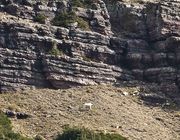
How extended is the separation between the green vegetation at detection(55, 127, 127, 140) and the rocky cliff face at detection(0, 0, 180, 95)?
375 inches

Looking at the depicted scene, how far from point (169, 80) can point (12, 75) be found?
13.4 metres

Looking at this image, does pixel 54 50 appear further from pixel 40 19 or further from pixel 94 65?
pixel 40 19

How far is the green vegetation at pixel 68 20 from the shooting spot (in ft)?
243

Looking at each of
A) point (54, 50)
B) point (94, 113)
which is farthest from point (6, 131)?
point (54, 50)

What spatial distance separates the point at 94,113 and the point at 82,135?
5.95m

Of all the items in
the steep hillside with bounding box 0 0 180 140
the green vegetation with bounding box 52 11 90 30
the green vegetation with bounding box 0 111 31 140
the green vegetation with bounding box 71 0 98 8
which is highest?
the green vegetation with bounding box 71 0 98 8

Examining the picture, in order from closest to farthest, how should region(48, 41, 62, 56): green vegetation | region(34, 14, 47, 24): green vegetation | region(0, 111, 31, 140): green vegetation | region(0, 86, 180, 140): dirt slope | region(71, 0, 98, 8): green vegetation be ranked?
A: region(0, 111, 31, 140): green vegetation
region(0, 86, 180, 140): dirt slope
region(48, 41, 62, 56): green vegetation
region(34, 14, 47, 24): green vegetation
region(71, 0, 98, 8): green vegetation

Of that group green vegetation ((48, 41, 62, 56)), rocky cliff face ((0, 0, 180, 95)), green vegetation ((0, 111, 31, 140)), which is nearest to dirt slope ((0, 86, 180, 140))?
green vegetation ((0, 111, 31, 140))

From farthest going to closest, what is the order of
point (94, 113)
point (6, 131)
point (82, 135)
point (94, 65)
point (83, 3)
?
point (83, 3), point (94, 65), point (94, 113), point (6, 131), point (82, 135)

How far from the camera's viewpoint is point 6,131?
5947 cm

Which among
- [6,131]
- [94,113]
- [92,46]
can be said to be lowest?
[6,131]

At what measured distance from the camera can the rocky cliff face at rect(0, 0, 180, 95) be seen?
6919 centimetres

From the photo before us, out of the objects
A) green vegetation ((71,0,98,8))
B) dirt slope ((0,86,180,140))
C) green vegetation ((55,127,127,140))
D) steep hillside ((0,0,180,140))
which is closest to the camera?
green vegetation ((55,127,127,140))

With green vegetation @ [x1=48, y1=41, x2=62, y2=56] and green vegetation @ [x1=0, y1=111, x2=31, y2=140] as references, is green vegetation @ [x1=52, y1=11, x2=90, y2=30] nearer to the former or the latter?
green vegetation @ [x1=48, y1=41, x2=62, y2=56]
